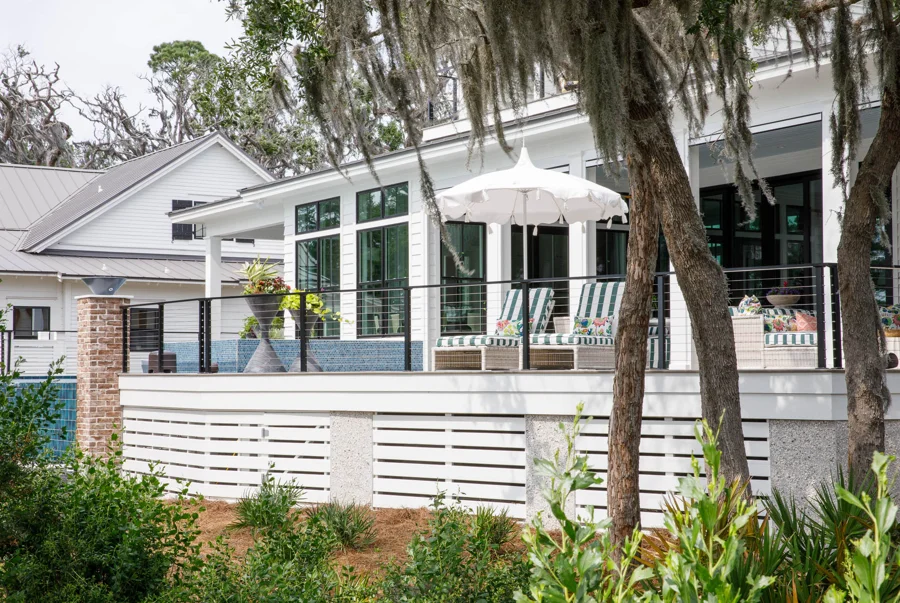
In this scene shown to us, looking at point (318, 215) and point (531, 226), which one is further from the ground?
point (318, 215)

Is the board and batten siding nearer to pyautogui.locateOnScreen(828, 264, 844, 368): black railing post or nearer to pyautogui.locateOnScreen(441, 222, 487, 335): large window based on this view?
pyautogui.locateOnScreen(441, 222, 487, 335): large window

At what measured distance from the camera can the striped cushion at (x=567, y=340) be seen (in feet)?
29.1

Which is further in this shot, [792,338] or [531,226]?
[531,226]

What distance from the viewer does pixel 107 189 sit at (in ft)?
81.5

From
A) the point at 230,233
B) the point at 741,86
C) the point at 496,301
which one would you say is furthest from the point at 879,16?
the point at 230,233

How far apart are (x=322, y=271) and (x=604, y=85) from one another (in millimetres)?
10426

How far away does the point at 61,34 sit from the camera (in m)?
52.3

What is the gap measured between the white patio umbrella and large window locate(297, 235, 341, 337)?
4812 mm

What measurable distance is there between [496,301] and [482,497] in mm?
3988

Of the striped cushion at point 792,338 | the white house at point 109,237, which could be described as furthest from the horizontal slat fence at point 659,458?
the white house at point 109,237

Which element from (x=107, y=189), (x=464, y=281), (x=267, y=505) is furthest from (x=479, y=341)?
(x=107, y=189)

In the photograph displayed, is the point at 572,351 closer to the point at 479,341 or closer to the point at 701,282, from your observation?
the point at 479,341

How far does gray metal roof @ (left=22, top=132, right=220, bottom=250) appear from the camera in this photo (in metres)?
23.1

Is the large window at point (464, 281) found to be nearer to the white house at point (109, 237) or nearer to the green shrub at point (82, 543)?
the green shrub at point (82, 543)
